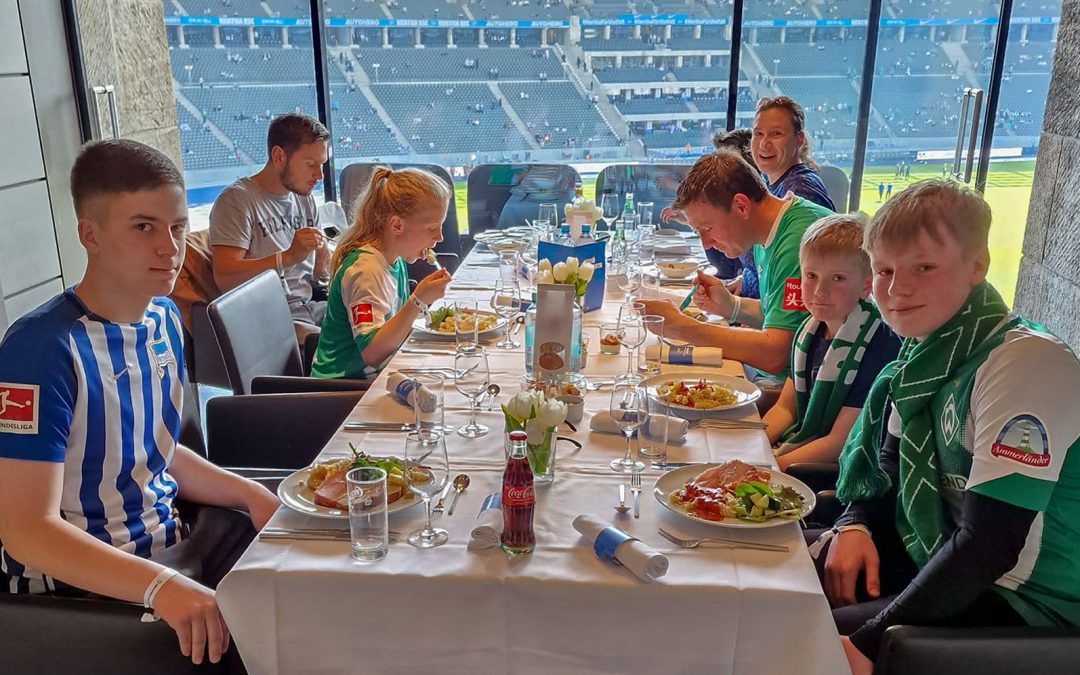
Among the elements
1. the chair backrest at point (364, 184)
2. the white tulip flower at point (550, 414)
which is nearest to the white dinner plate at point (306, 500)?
the white tulip flower at point (550, 414)

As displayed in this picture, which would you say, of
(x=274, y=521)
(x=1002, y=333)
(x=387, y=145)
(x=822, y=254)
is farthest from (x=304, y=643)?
(x=387, y=145)

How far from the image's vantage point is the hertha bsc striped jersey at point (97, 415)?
4.36ft

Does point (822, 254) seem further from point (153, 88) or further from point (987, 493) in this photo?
point (153, 88)

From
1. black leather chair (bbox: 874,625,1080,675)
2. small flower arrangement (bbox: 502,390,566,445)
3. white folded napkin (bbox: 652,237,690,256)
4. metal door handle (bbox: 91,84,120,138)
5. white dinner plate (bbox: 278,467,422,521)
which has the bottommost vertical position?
black leather chair (bbox: 874,625,1080,675)

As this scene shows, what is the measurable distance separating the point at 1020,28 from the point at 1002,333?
4444 mm

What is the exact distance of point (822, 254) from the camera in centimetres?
197

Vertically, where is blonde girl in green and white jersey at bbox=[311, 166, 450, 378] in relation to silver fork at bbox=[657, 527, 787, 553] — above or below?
above

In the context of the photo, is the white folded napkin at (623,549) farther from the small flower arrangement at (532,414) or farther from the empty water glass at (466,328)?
the empty water glass at (466,328)

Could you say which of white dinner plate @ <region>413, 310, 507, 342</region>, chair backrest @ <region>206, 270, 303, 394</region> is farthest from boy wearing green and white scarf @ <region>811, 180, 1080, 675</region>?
chair backrest @ <region>206, 270, 303, 394</region>

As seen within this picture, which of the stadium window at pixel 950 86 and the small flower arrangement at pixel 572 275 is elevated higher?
the stadium window at pixel 950 86

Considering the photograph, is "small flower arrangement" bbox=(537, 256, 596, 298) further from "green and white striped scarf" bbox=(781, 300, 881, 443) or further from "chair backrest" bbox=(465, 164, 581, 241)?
"chair backrest" bbox=(465, 164, 581, 241)

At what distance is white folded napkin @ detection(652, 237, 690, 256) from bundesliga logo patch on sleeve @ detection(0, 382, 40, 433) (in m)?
2.79

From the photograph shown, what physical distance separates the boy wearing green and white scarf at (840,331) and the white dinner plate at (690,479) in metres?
0.44

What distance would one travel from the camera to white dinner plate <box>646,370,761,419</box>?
6.21 feet
